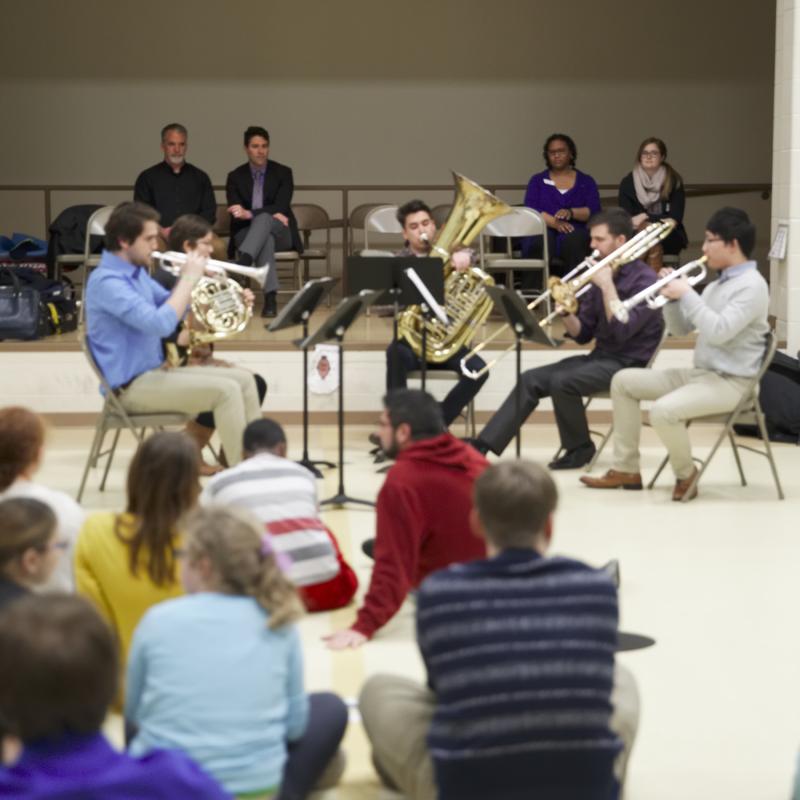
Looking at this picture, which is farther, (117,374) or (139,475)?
(117,374)

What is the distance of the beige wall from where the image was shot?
39.7 ft

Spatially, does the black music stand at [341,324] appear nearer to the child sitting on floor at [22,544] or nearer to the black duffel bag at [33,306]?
the black duffel bag at [33,306]

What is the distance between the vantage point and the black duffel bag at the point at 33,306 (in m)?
8.52

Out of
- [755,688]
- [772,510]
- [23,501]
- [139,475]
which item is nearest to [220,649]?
[23,501]

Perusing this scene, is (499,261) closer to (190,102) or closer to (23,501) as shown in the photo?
(190,102)

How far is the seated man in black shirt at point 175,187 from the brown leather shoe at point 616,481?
13.1ft

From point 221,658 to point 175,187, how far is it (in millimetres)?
7399

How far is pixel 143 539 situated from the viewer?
3580 mm

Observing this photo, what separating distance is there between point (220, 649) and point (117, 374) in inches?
140

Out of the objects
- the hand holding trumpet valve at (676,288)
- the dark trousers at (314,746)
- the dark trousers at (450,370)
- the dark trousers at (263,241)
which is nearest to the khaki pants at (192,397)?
the dark trousers at (450,370)

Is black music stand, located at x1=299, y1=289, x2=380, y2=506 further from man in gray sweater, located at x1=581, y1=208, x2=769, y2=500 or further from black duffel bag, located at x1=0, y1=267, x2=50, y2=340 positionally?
black duffel bag, located at x1=0, y1=267, x2=50, y2=340

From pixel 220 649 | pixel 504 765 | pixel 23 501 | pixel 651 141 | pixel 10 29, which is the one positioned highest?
pixel 10 29

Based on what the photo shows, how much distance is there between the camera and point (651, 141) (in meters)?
9.64

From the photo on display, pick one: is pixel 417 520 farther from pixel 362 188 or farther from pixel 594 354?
pixel 362 188
